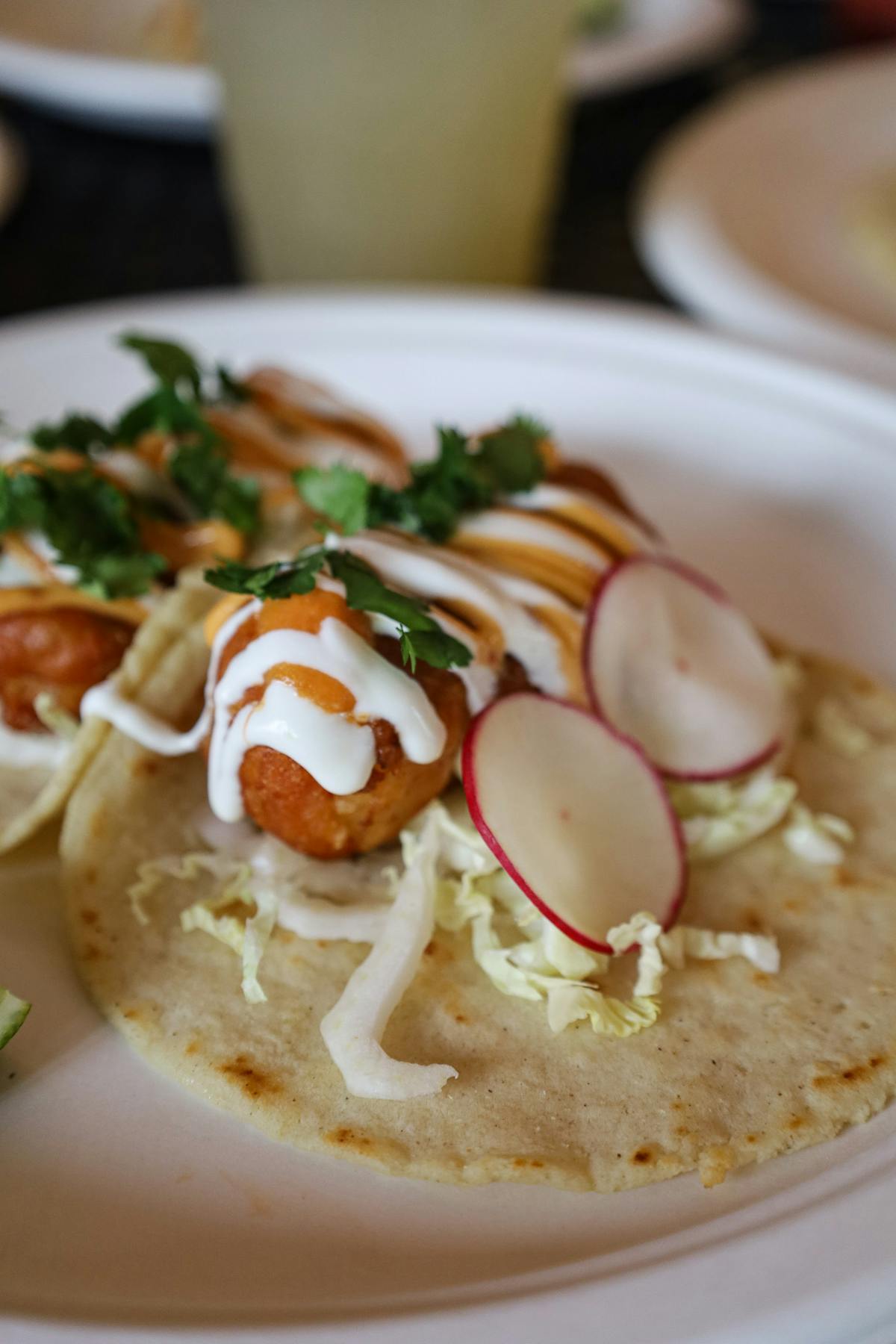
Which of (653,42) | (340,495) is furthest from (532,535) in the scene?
(653,42)

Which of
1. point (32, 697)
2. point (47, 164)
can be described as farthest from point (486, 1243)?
point (47, 164)

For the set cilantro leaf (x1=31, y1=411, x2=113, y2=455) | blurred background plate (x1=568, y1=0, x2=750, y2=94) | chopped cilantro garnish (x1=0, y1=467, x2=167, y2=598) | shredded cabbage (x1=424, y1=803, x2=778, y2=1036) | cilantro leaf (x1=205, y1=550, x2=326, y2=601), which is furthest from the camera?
blurred background plate (x1=568, y1=0, x2=750, y2=94)

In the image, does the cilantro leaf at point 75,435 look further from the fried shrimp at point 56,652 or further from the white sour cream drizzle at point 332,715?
the white sour cream drizzle at point 332,715

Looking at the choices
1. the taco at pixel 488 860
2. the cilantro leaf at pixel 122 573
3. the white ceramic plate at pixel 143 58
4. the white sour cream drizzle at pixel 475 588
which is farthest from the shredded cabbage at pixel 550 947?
the white ceramic plate at pixel 143 58

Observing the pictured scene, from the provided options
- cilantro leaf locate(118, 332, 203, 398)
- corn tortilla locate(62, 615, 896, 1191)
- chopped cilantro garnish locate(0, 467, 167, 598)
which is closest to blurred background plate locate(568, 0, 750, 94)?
cilantro leaf locate(118, 332, 203, 398)

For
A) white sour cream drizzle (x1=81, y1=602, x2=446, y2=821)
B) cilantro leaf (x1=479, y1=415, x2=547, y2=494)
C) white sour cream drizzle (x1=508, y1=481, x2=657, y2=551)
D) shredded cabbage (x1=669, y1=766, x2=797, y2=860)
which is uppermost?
cilantro leaf (x1=479, y1=415, x2=547, y2=494)

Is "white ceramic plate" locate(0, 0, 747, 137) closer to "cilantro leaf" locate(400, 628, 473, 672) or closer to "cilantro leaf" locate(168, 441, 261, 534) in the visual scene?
"cilantro leaf" locate(168, 441, 261, 534)

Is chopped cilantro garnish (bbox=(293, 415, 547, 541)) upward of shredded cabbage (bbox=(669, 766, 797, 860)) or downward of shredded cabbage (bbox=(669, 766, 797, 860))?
upward
